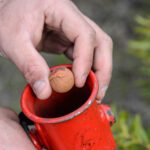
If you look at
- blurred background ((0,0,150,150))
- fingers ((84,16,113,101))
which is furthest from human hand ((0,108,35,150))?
blurred background ((0,0,150,150))

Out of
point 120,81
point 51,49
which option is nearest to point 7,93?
point 120,81

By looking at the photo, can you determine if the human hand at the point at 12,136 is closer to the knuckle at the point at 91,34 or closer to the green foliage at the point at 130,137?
the knuckle at the point at 91,34

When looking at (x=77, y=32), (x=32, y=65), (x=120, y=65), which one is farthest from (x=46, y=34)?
(x=120, y=65)

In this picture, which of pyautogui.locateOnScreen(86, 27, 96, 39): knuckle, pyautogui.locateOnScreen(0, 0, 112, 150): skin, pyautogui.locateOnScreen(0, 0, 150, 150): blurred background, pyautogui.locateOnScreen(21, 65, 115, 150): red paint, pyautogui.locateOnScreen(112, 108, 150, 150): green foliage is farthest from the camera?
pyautogui.locateOnScreen(0, 0, 150, 150): blurred background

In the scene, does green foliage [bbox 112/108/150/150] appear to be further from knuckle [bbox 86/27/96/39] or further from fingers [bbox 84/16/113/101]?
knuckle [bbox 86/27/96/39]

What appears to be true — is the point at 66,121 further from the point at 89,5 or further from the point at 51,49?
the point at 89,5

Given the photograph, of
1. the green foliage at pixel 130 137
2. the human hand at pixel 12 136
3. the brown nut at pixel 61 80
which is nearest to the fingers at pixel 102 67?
the brown nut at pixel 61 80
